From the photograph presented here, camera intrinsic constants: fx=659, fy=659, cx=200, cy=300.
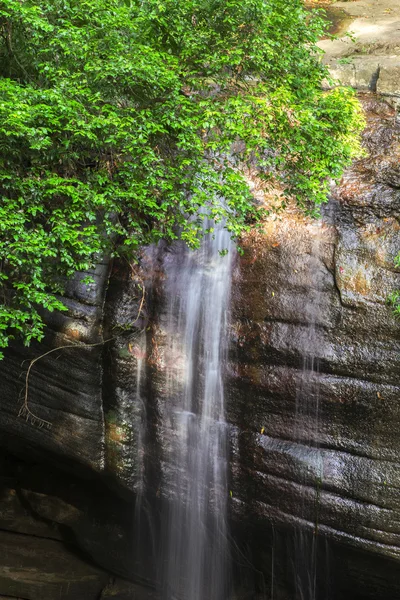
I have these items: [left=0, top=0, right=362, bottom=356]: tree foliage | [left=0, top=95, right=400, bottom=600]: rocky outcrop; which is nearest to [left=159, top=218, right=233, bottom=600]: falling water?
[left=0, top=95, right=400, bottom=600]: rocky outcrop

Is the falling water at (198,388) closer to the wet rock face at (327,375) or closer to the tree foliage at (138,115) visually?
the wet rock face at (327,375)

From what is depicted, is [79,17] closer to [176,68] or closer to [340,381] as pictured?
[176,68]

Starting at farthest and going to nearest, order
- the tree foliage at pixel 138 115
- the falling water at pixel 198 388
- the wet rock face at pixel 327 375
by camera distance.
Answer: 1. the falling water at pixel 198 388
2. the wet rock face at pixel 327 375
3. the tree foliage at pixel 138 115

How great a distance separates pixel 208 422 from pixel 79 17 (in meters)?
4.66

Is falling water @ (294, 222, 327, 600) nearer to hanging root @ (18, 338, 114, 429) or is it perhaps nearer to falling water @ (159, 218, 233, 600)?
falling water @ (159, 218, 233, 600)

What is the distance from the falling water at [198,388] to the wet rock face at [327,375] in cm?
20

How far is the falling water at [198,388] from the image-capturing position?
7.79 m

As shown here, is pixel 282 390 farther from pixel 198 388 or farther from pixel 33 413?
pixel 33 413

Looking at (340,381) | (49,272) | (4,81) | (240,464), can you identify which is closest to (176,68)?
(4,81)

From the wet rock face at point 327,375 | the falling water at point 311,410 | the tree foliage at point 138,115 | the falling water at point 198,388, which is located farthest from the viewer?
the falling water at point 198,388

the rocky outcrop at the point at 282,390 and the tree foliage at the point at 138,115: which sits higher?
the tree foliage at the point at 138,115

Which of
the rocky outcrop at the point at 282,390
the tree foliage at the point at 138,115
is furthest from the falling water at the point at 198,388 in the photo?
the tree foliage at the point at 138,115

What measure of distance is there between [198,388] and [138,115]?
10.6ft

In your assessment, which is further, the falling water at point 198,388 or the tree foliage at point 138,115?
the falling water at point 198,388
